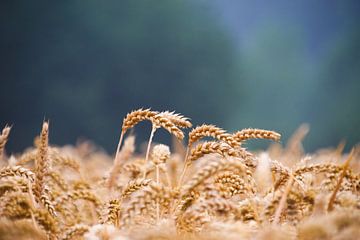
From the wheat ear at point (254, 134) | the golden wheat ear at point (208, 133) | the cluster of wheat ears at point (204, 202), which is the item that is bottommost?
the cluster of wheat ears at point (204, 202)

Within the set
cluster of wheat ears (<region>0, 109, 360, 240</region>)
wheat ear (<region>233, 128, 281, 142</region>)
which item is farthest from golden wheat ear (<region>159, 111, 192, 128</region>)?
wheat ear (<region>233, 128, 281, 142</region>)

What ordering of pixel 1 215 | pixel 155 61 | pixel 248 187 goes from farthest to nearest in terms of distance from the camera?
pixel 155 61
pixel 248 187
pixel 1 215

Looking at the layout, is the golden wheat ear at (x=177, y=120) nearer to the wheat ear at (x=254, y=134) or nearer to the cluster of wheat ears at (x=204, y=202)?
the cluster of wheat ears at (x=204, y=202)

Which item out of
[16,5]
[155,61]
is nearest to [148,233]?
[16,5]

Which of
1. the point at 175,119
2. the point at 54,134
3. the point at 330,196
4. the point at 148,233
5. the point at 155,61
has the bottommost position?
the point at 148,233

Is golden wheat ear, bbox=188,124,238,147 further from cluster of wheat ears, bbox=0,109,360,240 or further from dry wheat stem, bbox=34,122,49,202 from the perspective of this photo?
dry wheat stem, bbox=34,122,49,202

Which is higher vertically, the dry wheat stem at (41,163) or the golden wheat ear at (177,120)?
the golden wheat ear at (177,120)

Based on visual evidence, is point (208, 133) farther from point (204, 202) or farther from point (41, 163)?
point (41, 163)

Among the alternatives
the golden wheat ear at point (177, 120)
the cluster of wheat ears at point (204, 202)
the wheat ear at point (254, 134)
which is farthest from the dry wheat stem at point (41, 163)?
the wheat ear at point (254, 134)

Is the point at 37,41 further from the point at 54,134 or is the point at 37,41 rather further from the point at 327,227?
the point at 327,227

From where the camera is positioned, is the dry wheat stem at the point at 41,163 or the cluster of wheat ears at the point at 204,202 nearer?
the cluster of wheat ears at the point at 204,202

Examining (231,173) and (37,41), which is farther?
(37,41)
